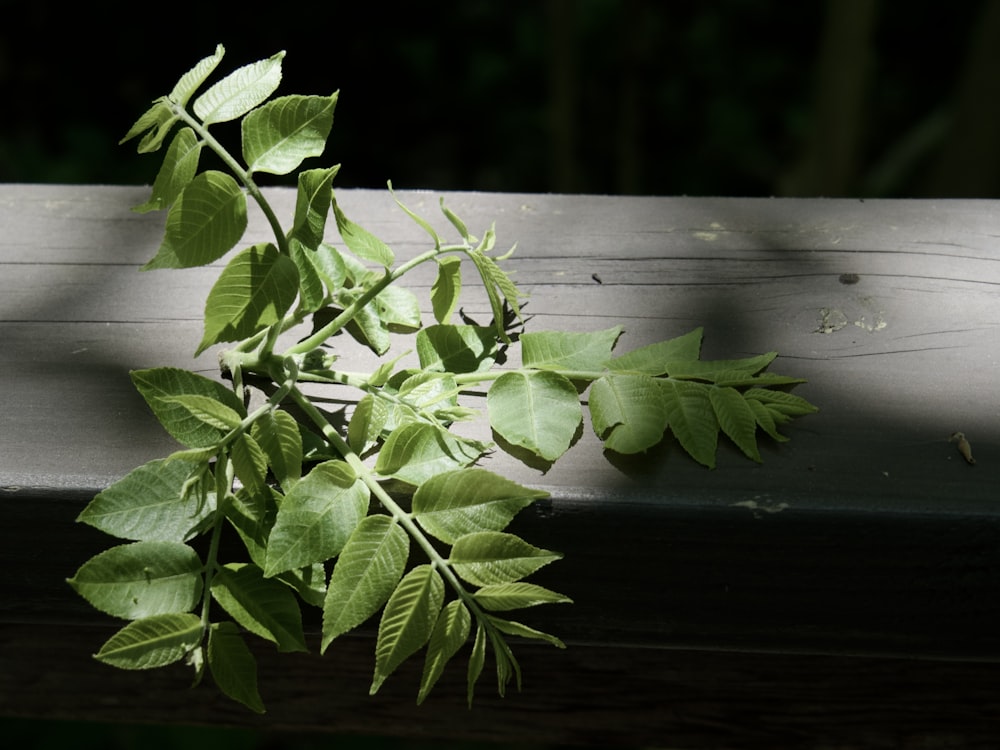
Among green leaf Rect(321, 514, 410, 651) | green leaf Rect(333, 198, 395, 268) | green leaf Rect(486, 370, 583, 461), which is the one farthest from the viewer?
green leaf Rect(333, 198, 395, 268)

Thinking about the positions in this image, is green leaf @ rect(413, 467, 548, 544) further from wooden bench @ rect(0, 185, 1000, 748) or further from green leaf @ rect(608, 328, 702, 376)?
green leaf @ rect(608, 328, 702, 376)

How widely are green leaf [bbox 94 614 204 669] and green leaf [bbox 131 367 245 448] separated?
0.13 meters

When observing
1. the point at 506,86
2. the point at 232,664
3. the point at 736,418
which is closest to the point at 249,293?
the point at 232,664

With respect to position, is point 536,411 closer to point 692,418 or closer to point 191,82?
point 692,418

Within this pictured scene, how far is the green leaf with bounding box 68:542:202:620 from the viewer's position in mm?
677

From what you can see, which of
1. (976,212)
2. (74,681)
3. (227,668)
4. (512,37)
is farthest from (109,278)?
(512,37)

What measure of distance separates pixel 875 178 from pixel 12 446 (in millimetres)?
4115

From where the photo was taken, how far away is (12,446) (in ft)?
2.65

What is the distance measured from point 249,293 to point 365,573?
0.22 metres

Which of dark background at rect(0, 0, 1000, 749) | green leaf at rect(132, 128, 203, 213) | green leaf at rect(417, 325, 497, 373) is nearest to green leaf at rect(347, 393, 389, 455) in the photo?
green leaf at rect(417, 325, 497, 373)

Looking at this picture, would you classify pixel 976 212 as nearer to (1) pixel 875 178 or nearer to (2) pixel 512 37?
(1) pixel 875 178

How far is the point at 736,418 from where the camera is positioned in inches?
30.5

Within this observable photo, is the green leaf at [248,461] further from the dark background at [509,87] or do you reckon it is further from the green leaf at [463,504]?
the dark background at [509,87]

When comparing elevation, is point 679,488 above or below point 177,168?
below
